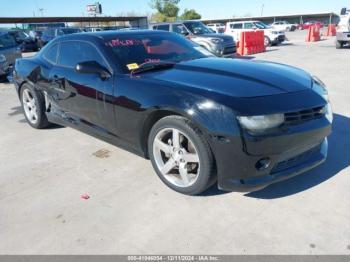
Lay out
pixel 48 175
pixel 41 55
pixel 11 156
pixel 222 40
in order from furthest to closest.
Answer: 1. pixel 222 40
2. pixel 41 55
3. pixel 11 156
4. pixel 48 175

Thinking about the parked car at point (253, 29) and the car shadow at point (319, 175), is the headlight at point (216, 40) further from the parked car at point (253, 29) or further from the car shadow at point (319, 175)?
the car shadow at point (319, 175)

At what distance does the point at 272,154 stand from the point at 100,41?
2382 millimetres

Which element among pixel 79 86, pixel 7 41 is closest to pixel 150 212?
pixel 79 86

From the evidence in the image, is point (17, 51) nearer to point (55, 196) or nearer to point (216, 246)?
point (55, 196)

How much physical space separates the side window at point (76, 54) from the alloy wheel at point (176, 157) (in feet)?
3.91

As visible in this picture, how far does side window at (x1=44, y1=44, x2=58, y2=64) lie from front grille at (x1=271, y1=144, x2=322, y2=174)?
11.0ft

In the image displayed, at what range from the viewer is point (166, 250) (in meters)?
2.45

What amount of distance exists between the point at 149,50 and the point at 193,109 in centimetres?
147

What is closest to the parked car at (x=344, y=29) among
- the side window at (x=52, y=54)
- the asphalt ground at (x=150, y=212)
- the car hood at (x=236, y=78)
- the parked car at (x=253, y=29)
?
the parked car at (x=253, y=29)

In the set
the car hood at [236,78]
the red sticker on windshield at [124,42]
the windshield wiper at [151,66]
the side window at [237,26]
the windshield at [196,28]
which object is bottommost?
the car hood at [236,78]

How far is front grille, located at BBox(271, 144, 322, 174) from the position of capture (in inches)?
110

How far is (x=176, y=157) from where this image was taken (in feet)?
10.3

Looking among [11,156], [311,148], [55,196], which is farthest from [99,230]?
[11,156]

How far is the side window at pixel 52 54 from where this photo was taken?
4661 millimetres
